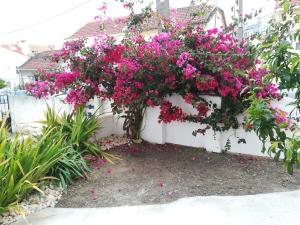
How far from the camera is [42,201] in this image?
156 inches

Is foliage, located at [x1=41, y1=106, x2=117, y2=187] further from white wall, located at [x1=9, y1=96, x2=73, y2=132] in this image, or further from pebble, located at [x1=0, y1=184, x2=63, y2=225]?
white wall, located at [x1=9, y1=96, x2=73, y2=132]

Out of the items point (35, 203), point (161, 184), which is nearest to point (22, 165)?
point (35, 203)

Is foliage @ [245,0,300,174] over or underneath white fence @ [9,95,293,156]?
over

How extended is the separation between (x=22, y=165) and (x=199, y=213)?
7.47 feet

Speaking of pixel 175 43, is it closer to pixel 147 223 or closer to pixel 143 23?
pixel 143 23

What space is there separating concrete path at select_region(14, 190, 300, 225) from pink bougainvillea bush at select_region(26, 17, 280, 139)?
1712 millimetres

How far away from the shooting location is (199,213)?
3420mm

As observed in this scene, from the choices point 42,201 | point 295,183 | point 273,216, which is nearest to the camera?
point 273,216

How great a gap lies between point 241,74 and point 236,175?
4.88 ft

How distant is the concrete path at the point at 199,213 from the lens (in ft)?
10.7

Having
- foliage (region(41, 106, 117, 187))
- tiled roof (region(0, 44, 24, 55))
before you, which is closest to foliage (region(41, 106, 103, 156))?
foliage (region(41, 106, 117, 187))

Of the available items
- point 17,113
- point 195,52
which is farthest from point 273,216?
point 17,113

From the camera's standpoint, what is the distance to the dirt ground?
403 cm

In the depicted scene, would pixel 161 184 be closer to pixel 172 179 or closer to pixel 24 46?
pixel 172 179
